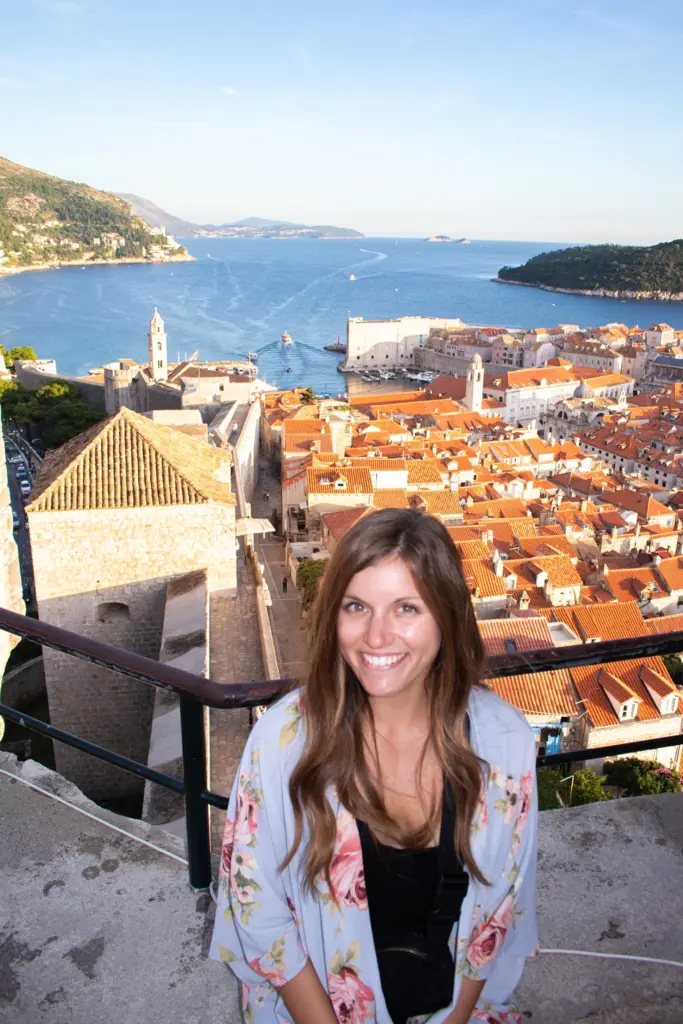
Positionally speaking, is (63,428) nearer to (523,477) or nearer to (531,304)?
(523,477)

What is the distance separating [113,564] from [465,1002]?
20.0 feet

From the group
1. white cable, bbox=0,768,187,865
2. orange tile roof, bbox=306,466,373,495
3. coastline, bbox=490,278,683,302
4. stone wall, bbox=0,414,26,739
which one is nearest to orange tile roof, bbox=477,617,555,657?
orange tile roof, bbox=306,466,373,495

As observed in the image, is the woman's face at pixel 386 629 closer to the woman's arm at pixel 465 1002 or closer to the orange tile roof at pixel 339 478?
the woman's arm at pixel 465 1002

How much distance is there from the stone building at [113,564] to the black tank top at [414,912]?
19.3 feet

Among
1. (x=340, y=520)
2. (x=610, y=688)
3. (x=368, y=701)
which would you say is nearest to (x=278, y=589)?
(x=340, y=520)

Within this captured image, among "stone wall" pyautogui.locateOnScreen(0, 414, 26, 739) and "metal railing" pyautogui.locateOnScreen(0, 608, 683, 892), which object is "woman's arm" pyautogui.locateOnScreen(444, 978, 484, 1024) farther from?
"stone wall" pyautogui.locateOnScreen(0, 414, 26, 739)

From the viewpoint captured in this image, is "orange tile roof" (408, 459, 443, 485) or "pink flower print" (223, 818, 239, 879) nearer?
"pink flower print" (223, 818, 239, 879)

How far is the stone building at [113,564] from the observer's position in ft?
22.6

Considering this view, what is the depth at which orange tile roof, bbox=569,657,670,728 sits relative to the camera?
12906 mm

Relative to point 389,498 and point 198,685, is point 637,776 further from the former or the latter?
point 198,685

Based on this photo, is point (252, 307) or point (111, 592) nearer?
point (111, 592)

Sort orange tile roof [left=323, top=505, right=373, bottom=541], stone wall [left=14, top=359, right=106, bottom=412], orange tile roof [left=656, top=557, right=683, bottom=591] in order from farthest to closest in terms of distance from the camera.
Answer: stone wall [left=14, top=359, right=106, bottom=412]
orange tile roof [left=656, top=557, right=683, bottom=591]
orange tile roof [left=323, top=505, right=373, bottom=541]

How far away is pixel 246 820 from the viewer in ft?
4.27

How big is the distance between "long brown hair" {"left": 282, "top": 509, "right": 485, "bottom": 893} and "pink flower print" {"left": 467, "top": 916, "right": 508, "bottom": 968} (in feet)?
0.40
